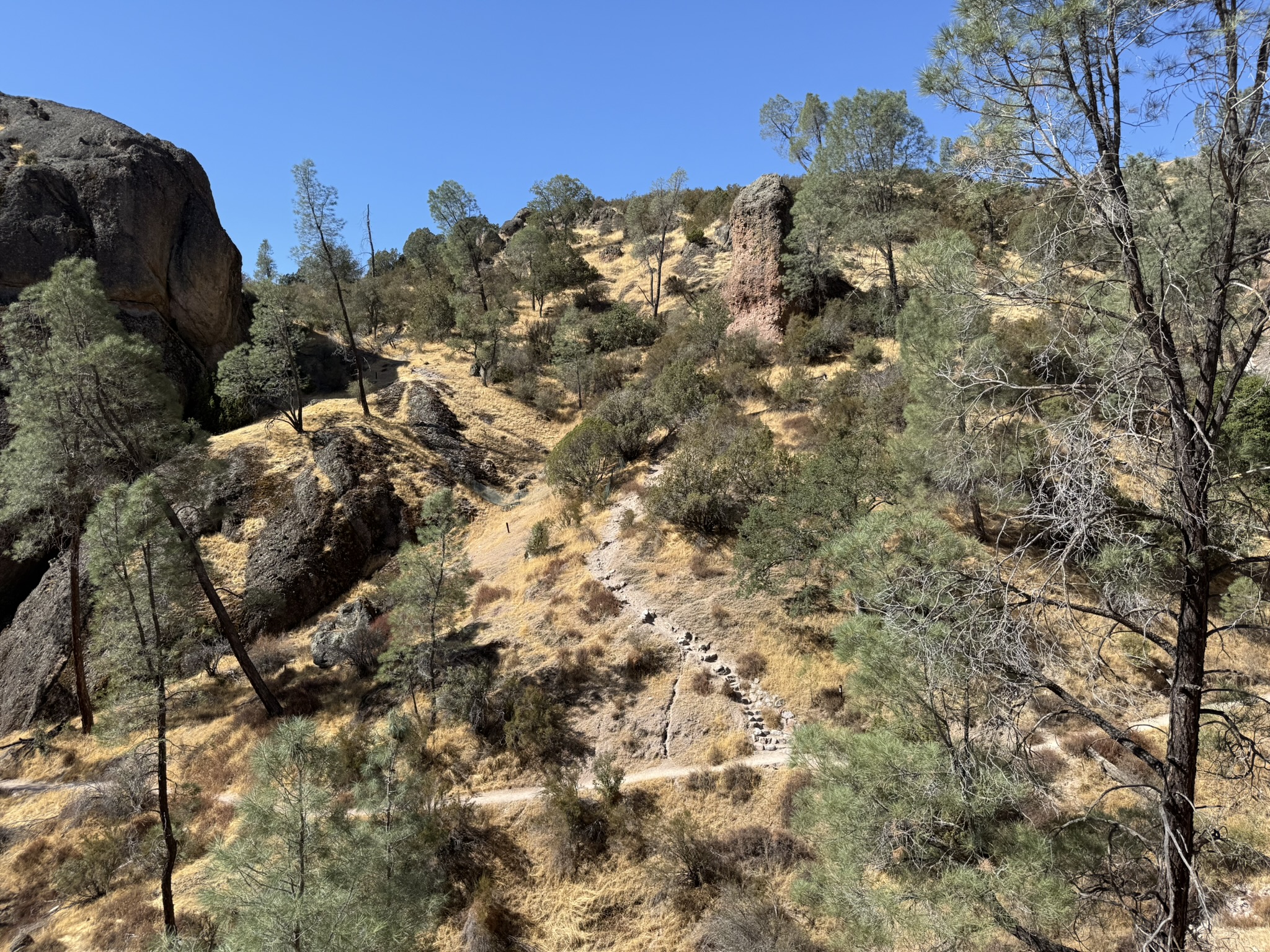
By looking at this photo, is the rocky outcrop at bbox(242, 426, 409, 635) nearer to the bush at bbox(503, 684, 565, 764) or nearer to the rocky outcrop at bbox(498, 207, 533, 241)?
the bush at bbox(503, 684, 565, 764)

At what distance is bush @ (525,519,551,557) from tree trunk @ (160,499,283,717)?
31.4 feet

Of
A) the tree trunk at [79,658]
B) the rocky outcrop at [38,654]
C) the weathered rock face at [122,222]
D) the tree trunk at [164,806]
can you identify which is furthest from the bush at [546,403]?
the tree trunk at [164,806]

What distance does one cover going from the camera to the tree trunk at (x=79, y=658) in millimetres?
18453

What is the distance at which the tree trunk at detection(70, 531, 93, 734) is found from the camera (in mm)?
18453

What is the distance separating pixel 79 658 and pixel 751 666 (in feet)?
71.3

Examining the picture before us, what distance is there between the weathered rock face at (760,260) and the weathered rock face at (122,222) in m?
31.7

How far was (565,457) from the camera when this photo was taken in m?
26.2

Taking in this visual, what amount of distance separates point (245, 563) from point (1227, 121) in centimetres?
2876

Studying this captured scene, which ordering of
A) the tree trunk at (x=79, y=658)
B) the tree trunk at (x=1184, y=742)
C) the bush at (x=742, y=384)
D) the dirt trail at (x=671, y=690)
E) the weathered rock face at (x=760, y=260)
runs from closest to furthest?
the tree trunk at (x=1184, y=742) → the dirt trail at (x=671, y=690) → the tree trunk at (x=79, y=658) → the bush at (x=742, y=384) → the weathered rock face at (x=760, y=260)

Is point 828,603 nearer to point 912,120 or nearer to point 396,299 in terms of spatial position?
point 912,120

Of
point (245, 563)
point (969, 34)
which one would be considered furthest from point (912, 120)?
point (245, 563)

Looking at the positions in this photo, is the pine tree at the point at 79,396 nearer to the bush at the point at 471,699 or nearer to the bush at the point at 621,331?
the bush at the point at 471,699

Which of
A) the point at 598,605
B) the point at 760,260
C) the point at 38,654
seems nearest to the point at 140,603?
the point at 598,605

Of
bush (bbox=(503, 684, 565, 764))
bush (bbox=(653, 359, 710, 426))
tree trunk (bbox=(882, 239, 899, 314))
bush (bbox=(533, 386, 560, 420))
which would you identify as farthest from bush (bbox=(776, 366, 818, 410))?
bush (bbox=(503, 684, 565, 764))
